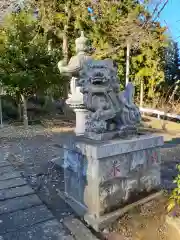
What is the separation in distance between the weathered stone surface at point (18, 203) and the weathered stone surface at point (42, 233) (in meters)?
0.40

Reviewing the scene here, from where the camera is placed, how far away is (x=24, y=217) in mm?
2240

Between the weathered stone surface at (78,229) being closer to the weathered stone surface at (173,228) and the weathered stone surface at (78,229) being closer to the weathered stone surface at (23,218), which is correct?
the weathered stone surface at (23,218)

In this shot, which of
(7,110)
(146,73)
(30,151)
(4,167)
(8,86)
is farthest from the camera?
(146,73)

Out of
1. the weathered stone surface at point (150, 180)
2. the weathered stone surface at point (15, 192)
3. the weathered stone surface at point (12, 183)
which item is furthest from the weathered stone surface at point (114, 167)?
the weathered stone surface at point (12, 183)

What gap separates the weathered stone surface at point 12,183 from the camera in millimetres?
2958

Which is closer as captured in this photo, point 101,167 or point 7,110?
point 101,167

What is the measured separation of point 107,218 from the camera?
208 centimetres

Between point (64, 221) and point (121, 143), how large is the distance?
90 centimetres

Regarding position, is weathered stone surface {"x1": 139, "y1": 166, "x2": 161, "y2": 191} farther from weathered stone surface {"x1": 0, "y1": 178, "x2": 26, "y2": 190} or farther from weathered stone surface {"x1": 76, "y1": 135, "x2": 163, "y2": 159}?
weathered stone surface {"x1": 0, "y1": 178, "x2": 26, "y2": 190}

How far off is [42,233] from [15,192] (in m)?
0.93

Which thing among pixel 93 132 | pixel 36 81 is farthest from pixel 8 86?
pixel 93 132

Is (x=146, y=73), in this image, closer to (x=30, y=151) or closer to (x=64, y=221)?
(x=30, y=151)

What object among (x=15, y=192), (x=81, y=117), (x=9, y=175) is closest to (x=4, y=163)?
(x=9, y=175)

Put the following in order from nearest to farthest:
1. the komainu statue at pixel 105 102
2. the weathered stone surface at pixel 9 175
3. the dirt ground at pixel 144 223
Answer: the dirt ground at pixel 144 223 < the komainu statue at pixel 105 102 < the weathered stone surface at pixel 9 175
